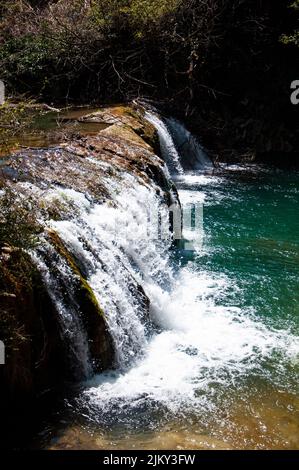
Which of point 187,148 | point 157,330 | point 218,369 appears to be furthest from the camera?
point 187,148

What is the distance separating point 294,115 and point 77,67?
20.3 ft

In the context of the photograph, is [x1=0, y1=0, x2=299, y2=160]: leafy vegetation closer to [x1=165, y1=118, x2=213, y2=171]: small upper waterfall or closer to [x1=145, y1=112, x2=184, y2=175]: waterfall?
[x1=165, y1=118, x2=213, y2=171]: small upper waterfall

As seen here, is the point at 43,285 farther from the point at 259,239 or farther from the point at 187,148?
the point at 187,148

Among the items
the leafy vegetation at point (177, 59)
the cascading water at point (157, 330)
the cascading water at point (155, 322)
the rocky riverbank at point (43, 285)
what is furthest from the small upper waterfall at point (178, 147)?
the rocky riverbank at point (43, 285)

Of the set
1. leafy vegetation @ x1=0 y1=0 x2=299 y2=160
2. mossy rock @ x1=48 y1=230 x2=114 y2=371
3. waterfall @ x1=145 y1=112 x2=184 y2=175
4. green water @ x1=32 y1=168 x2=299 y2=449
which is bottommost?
green water @ x1=32 y1=168 x2=299 y2=449

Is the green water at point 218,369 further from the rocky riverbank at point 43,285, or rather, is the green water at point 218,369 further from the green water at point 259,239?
the rocky riverbank at point 43,285

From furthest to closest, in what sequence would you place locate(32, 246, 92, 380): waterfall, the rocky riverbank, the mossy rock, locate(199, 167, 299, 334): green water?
1. locate(199, 167, 299, 334): green water
2. the mossy rock
3. locate(32, 246, 92, 380): waterfall
4. the rocky riverbank

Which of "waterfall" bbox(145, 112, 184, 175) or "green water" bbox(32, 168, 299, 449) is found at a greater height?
"waterfall" bbox(145, 112, 184, 175)

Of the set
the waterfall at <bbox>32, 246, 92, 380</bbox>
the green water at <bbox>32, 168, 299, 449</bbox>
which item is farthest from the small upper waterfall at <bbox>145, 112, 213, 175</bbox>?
the waterfall at <bbox>32, 246, 92, 380</bbox>

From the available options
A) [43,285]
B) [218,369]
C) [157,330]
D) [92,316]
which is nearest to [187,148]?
[157,330]

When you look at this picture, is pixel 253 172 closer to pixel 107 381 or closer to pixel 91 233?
pixel 91 233

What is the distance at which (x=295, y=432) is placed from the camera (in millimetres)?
4172

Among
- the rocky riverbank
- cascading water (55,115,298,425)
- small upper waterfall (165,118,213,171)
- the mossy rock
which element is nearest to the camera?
the rocky riverbank
